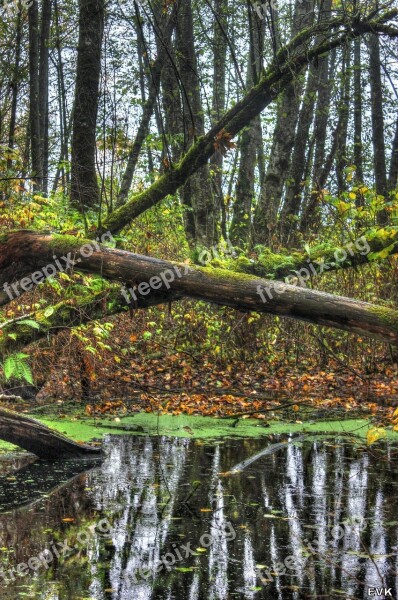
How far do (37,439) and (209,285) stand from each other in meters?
2.30

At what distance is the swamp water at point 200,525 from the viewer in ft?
15.1

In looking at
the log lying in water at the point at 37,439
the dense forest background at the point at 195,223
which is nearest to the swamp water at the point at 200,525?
the log lying in water at the point at 37,439

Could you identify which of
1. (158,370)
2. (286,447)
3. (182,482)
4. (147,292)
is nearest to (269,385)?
(158,370)

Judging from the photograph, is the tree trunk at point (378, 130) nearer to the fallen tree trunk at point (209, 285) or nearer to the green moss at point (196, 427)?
the green moss at point (196, 427)

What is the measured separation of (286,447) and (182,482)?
197 centimetres

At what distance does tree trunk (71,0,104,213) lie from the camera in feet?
38.2

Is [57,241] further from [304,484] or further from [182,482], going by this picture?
[304,484]

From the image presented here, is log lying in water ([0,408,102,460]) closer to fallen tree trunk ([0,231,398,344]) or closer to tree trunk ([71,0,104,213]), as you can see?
fallen tree trunk ([0,231,398,344])

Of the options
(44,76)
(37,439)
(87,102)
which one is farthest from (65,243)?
(44,76)

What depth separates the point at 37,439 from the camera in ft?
24.8

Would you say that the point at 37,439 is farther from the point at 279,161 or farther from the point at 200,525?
the point at 279,161

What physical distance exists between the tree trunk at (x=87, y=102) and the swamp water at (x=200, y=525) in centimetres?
483

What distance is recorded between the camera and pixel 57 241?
7449 mm

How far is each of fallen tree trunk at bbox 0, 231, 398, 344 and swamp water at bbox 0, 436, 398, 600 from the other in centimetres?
148
